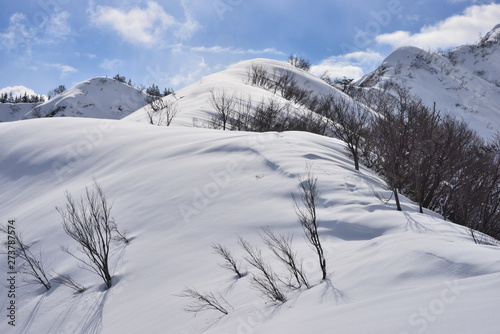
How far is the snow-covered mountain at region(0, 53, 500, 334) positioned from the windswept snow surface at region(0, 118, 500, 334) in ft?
0.10

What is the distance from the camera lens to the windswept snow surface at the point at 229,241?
3.52 meters

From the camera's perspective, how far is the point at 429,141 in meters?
10.9

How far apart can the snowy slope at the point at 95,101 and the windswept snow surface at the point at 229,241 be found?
79043 millimetres

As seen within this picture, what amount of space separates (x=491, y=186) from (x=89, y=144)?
18527 mm

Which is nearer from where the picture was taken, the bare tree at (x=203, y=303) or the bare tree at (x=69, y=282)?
the bare tree at (x=203, y=303)

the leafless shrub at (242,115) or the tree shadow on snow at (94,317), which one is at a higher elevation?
the leafless shrub at (242,115)

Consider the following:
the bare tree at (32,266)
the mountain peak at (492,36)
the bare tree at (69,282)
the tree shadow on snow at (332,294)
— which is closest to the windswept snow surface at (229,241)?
the tree shadow on snow at (332,294)

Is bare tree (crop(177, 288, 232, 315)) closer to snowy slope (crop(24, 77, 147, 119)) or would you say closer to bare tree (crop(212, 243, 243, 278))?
bare tree (crop(212, 243, 243, 278))

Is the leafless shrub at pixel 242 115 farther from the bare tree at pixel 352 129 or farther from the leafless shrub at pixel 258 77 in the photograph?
the leafless shrub at pixel 258 77

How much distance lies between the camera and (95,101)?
90.5 m

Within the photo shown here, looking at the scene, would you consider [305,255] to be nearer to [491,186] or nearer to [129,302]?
[129,302]

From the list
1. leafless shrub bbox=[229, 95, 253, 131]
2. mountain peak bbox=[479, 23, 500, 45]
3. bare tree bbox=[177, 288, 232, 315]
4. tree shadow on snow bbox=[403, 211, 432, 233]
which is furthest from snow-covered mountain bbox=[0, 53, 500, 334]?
mountain peak bbox=[479, 23, 500, 45]

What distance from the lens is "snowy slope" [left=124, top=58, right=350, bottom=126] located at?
2327 cm

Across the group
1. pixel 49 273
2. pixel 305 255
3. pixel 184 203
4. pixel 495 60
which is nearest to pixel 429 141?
pixel 305 255
